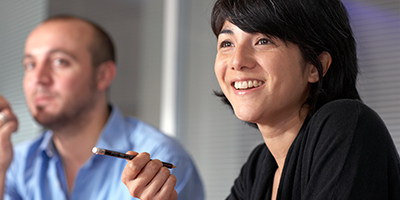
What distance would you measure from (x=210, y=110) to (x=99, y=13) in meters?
1.11

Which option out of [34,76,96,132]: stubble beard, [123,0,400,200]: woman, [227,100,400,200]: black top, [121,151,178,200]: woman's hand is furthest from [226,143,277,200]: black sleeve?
[34,76,96,132]: stubble beard

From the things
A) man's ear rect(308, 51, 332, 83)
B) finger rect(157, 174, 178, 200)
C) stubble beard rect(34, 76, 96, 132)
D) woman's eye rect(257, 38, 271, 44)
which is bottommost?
stubble beard rect(34, 76, 96, 132)

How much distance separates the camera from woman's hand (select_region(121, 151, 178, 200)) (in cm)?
86

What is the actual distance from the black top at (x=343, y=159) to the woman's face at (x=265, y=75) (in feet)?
0.25

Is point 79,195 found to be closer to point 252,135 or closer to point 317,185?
point 252,135

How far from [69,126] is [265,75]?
1.19m

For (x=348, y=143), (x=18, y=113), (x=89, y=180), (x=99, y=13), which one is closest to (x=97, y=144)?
(x=89, y=180)

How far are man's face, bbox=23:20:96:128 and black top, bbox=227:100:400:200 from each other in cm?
117

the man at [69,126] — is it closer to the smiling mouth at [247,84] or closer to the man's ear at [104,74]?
the man's ear at [104,74]

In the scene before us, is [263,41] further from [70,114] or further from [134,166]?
[70,114]

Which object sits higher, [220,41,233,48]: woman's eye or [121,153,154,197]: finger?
[220,41,233,48]: woman's eye

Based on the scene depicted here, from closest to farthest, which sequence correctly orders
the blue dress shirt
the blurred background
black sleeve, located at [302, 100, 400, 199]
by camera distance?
black sleeve, located at [302, 100, 400, 199], the blue dress shirt, the blurred background

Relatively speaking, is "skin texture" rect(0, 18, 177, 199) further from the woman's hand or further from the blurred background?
the woman's hand

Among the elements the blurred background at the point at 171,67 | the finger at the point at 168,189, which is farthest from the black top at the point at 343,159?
the blurred background at the point at 171,67
